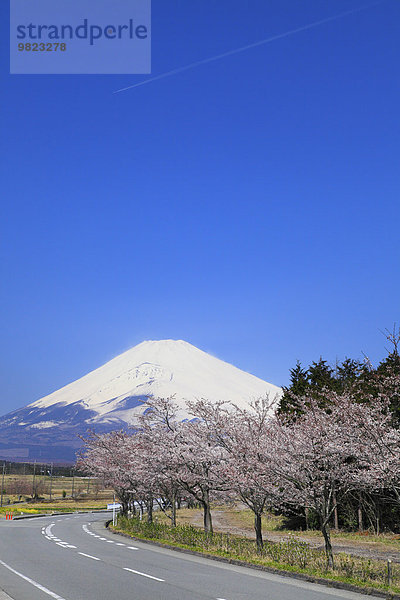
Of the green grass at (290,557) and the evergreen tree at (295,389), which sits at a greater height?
the evergreen tree at (295,389)

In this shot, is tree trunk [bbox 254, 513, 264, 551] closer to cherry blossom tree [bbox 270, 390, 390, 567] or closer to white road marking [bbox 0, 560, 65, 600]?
cherry blossom tree [bbox 270, 390, 390, 567]

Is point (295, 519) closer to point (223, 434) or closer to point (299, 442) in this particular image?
point (223, 434)

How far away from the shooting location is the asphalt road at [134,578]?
42.0ft

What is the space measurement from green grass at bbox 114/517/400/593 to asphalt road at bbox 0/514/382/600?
637 millimetres

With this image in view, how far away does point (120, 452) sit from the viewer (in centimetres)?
3812

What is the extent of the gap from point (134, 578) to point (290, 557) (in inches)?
202

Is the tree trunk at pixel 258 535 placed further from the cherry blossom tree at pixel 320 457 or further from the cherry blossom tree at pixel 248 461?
the cherry blossom tree at pixel 320 457

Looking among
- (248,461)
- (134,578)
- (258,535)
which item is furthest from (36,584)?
(258,535)

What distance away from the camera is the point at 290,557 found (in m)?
18.0

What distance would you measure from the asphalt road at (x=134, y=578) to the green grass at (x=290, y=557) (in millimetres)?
637

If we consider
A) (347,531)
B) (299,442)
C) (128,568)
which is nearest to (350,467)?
(299,442)

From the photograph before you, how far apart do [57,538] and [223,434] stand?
11.3 metres

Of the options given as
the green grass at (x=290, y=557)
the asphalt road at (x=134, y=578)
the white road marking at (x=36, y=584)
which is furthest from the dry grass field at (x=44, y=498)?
the white road marking at (x=36, y=584)

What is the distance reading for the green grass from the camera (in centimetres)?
1520
